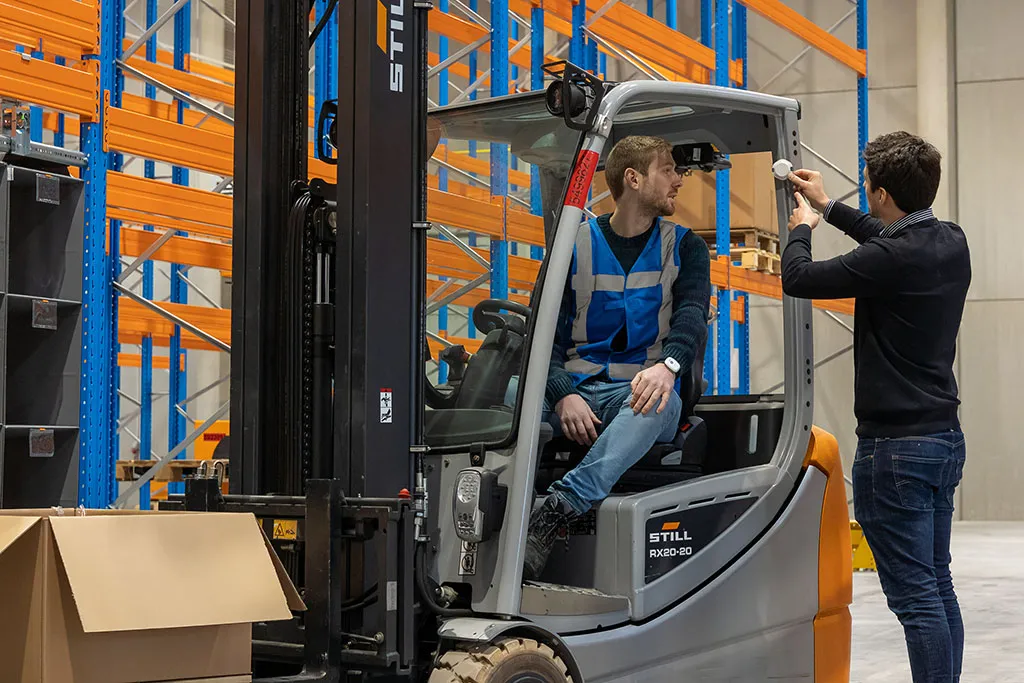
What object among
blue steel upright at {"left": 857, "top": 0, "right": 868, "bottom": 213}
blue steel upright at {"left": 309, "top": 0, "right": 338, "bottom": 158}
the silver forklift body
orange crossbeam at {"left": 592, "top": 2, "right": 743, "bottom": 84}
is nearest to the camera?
the silver forklift body

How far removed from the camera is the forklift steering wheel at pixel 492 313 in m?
4.03

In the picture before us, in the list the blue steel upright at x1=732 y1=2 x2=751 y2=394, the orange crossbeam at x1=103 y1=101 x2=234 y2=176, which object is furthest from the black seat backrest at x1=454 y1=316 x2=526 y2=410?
the blue steel upright at x1=732 y1=2 x2=751 y2=394

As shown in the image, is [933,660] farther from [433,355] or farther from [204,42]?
[204,42]

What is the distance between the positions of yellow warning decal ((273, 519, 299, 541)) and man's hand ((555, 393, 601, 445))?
971 mm

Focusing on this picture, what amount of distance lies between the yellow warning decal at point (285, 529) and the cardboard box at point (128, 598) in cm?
55

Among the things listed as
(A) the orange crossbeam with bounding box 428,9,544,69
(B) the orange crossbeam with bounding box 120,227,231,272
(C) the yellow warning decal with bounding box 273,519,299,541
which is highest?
(A) the orange crossbeam with bounding box 428,9,544,69

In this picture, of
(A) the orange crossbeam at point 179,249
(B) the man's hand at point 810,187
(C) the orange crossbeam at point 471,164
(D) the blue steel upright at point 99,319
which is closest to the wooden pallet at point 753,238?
(A) the orange crossbeam at point 179,249

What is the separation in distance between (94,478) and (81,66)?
2133mm

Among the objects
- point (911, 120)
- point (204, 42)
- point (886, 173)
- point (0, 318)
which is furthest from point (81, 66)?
point (911, 120)

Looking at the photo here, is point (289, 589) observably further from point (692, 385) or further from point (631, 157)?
point (631, 157)

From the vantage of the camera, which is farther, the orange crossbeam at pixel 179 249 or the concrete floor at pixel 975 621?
the orange crossbeam at pixel 179 249

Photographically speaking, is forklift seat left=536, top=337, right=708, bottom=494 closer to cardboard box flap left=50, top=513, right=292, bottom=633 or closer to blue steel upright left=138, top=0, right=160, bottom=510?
cardboard box flap left=50, top=513, right=292, bottom=633

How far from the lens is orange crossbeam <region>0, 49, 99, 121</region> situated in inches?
225

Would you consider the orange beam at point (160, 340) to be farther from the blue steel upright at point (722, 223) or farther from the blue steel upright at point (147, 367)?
the blue steel upright at point (722, 223)
